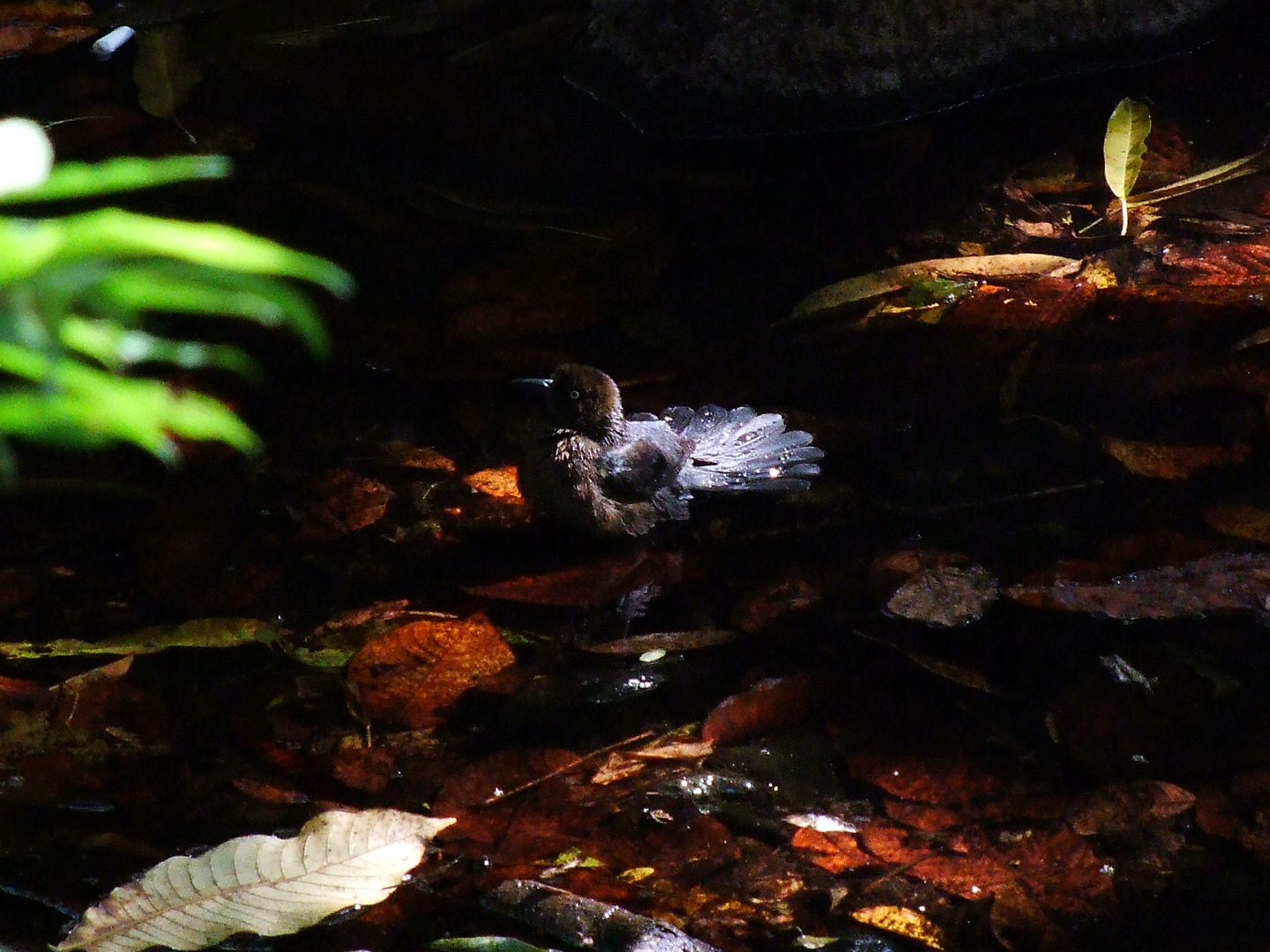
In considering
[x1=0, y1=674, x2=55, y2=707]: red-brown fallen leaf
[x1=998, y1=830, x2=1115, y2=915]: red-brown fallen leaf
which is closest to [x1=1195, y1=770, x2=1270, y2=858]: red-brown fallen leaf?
[x1=998, y1=830, x2=1115, y2=915]: red-brown fallen leaf

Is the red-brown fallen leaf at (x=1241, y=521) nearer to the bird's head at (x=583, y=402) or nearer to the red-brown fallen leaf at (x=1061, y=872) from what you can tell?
the red-brown fallen leaf at (x=1061, y=872)

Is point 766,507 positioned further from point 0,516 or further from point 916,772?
point 0,516

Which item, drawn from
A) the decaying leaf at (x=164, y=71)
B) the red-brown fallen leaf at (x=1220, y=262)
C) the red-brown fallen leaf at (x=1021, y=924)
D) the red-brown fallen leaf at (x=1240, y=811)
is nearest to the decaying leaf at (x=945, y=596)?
the red-brown fallen leaf at (x=1240, y=811)

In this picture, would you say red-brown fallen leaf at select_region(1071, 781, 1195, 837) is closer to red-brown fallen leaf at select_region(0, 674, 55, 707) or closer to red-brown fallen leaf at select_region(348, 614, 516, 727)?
red-brown fallen leaf at select_region(348, 614, 516, 727)

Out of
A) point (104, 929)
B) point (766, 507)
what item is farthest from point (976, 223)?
point (104, 929)

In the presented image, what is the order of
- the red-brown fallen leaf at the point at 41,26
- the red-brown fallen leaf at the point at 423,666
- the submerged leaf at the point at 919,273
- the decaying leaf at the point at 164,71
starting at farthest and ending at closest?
the red-brown fallen leaf at the point at 41,26 < the decaying leaf at the point at 164,71 < the submerged leaf at the point at 919,273 < the red-brown fallen leaf at the point at 423,666

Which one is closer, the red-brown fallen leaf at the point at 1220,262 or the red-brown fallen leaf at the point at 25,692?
the red-brown fallen leaf at the point at 25,692

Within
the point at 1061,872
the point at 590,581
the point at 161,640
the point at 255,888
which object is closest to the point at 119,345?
the point at 255,888

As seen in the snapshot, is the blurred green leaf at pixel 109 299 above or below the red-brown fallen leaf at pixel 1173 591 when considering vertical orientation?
above
